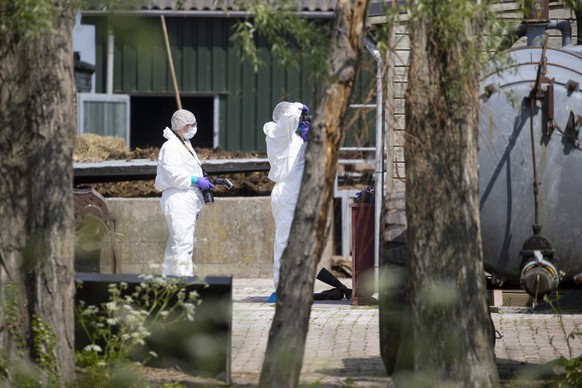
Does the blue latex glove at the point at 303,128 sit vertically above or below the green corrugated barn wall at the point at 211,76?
below

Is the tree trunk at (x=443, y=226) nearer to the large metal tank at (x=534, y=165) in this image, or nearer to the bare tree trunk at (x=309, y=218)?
the bare tree trunk at (x=309, y=218)

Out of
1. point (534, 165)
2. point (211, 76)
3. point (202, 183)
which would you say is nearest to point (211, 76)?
point (211, 76)

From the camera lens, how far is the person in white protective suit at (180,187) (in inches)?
524

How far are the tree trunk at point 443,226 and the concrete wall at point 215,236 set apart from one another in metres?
8.59

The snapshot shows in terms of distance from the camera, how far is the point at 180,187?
13367 millimetres

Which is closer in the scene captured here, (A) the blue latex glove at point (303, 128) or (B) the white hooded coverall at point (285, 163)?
(B) the white hooded coverall at point (285, 163)

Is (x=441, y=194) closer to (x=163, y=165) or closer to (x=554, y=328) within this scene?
(x=554, y=328)

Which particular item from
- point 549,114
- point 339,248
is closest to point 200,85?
point 339,248

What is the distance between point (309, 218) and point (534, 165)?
2104 millimetres

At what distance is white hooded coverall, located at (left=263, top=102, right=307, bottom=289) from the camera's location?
13.0 m

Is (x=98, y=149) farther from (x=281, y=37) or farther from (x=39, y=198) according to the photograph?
(x=281, y=37)

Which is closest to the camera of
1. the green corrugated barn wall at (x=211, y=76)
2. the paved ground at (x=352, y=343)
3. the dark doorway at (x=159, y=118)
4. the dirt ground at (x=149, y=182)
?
the paved ground at (x=352, y=343)

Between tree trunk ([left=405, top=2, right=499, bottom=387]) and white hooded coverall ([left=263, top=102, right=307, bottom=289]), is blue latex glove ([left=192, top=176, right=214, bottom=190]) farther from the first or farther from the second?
tree trunk ([left=405, top=2, right=499, bottom=387])

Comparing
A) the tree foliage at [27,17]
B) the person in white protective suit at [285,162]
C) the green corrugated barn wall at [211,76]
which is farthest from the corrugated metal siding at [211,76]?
the tree foliage at [27,17]
